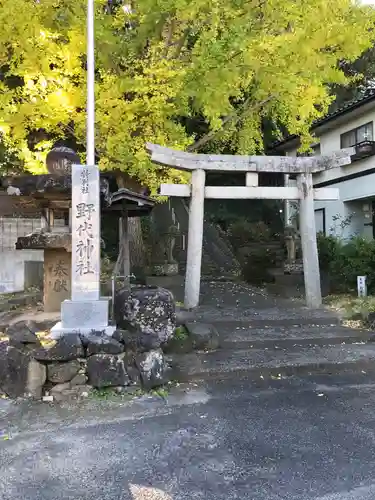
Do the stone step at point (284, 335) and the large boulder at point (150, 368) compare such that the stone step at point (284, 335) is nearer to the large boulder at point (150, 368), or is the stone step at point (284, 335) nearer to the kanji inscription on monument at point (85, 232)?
the large boulder at point (150, 368)

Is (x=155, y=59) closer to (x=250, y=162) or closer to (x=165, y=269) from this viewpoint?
(x=250, y=162)

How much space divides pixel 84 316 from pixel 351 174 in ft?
39.7

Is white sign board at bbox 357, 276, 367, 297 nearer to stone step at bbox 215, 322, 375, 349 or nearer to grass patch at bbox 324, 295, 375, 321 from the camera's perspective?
grass patch at bbox 324, 295, 375, 321

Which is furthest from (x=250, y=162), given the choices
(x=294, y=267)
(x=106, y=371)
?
(x=106, y=371)

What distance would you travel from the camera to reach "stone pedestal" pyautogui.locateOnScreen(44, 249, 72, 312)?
29.0 feet

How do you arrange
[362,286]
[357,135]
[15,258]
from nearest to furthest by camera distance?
1. [362,286]
2. [15,258]
3. [357,135]

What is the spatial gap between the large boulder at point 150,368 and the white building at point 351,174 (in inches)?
399

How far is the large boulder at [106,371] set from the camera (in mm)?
5152

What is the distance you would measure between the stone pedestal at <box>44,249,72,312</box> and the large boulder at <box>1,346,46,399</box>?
12.2ft

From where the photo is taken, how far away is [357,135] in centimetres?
1452

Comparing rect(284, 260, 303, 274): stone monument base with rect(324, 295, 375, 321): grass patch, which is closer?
rect(324, 295, 375, 321): grass patch

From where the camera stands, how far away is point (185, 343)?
22.3 feet

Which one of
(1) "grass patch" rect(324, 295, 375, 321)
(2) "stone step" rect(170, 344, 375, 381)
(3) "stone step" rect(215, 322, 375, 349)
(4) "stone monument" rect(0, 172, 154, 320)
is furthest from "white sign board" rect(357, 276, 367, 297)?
(4) "stone monument" rect(0, 172, 154, 320)

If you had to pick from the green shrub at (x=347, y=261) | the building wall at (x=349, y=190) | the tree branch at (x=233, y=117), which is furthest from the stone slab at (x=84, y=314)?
the building wall at (x=349, y=190)
